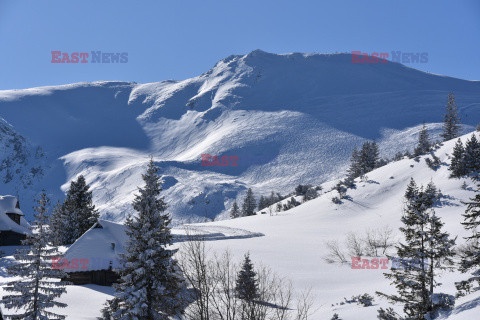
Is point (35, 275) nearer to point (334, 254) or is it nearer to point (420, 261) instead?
point (420, 261)

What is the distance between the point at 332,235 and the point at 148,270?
132ft

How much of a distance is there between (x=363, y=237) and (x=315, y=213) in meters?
17.7

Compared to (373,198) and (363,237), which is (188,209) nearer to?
(373,198)

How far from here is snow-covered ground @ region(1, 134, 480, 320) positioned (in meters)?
25.1

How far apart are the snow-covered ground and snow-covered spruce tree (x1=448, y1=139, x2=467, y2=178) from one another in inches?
52.5

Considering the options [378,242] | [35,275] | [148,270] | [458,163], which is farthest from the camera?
[458,163]

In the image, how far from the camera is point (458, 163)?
56.1 metres

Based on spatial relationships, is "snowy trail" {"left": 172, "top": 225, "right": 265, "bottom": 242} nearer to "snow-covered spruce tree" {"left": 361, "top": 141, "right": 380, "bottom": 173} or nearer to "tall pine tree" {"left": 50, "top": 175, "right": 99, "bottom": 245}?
"tall pine tree" {"left": 50, "top": 175, "right": 99, "bottom": 245}

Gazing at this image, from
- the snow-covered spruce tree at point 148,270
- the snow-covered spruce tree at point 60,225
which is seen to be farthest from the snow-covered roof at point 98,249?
the snow-covered spruce tree at point 60,225

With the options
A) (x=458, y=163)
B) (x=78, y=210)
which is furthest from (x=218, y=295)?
(x=458, y=163)

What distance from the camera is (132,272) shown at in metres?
17.9

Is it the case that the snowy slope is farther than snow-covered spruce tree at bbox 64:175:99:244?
No

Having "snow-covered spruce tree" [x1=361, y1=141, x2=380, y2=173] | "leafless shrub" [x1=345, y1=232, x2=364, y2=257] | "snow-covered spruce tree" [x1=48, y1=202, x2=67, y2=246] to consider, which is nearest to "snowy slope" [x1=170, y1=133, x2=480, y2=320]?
"leafless shrub" [x1=345, y1=232, x2=364, y2=257]

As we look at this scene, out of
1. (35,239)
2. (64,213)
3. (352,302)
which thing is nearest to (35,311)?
(35,239)
